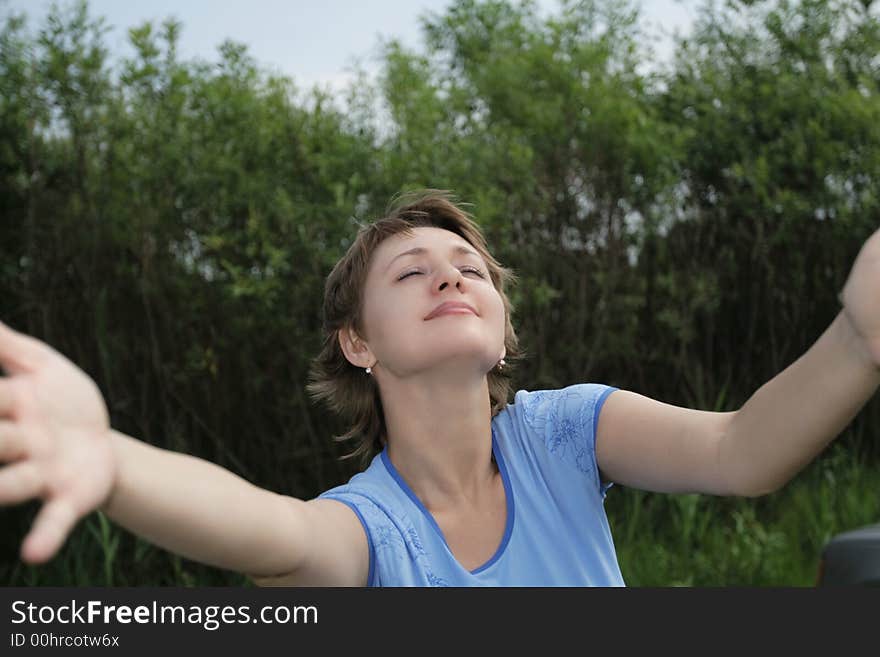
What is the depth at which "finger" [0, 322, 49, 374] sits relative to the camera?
1.21m

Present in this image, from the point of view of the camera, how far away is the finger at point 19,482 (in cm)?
111

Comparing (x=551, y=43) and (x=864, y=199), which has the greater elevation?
(x=551, y=43)

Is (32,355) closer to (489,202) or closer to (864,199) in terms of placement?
(489,202)

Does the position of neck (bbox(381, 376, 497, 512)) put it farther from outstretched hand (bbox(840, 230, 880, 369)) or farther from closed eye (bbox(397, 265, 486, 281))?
outstretched hand (bbox(840, 230, 880, 369))

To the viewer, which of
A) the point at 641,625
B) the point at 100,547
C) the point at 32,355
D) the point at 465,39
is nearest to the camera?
the point at 32,355

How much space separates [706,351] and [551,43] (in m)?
1.70

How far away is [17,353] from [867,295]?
3.79 feet

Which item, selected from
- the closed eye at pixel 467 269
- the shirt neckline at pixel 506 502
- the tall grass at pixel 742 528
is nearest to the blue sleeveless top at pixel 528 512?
the shirt neckline at pixel 506 502

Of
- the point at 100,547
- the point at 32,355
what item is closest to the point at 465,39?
the point at 100,547

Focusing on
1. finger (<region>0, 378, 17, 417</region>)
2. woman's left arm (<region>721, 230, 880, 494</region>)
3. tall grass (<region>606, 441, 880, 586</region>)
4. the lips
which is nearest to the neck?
the lips

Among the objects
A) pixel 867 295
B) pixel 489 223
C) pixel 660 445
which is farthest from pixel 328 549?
pixel 489 223

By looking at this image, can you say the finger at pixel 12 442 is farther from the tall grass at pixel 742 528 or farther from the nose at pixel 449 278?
the tall grass at pixel 742 528

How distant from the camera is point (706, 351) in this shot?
16.5 feet

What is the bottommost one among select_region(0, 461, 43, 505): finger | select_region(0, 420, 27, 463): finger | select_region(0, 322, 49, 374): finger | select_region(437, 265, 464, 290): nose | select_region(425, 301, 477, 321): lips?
select_region(0, 461, 43, 505): finger
